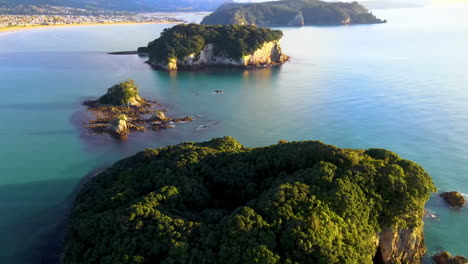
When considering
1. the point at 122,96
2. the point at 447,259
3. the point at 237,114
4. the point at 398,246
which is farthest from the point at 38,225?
the point at 237,114

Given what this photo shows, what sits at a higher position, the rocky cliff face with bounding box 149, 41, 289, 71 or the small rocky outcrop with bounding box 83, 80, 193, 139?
the rocky cliff face with bounding box 149, 41, 289, 71

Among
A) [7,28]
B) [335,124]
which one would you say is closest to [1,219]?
[335,124]

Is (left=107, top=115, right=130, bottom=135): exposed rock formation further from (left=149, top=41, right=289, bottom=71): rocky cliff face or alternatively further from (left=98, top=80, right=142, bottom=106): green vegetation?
(left=149, top=41, right=289, bottom=71): rocky cliff face

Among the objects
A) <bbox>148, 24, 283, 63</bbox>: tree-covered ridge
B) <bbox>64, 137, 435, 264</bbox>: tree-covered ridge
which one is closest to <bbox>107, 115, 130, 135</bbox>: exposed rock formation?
Result: <bbox>64, 137, 435, 264</bbox>: tree-covered ridge

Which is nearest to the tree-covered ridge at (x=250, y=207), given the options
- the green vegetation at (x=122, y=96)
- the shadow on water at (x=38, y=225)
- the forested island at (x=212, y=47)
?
the shadow on water at (x=38, y=225)

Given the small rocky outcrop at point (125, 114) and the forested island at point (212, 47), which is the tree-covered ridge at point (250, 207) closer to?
the small rocky outcrop at point (125, 114)

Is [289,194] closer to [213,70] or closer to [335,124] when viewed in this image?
[335,124]
